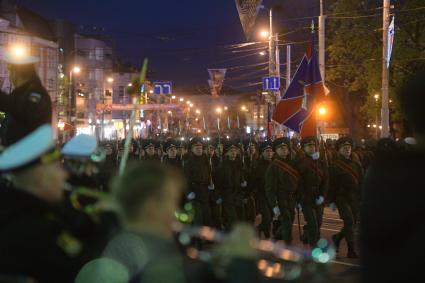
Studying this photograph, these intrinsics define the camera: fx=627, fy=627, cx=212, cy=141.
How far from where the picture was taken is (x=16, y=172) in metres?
2.95

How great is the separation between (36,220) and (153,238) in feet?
1.76

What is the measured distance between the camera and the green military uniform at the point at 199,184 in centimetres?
1221

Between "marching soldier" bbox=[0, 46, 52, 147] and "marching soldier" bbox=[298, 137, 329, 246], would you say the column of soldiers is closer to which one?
"marching soldier" bbox=[298, 137, 329, 246]

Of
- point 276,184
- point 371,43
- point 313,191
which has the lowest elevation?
point 313,191

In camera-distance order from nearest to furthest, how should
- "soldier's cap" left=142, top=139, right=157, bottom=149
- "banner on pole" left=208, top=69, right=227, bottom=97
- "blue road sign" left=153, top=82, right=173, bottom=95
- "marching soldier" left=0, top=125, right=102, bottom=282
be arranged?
1. "marching soldier" left=0, top=125, right=102, bottom=282
2. "soldier's cap" left=142, top=139, right=157, bottom=149
3. "banner on pole" left=208, top=69, right=227, bottom=97
4. "blue road sign" left=153, top=82, right=173, bottom=95

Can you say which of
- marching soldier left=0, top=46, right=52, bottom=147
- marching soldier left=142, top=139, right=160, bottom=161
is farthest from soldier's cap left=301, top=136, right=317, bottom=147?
marching soldier left=0, top=46, right=52, bottom=147

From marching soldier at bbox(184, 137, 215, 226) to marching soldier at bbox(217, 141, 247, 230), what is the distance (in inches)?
10.5

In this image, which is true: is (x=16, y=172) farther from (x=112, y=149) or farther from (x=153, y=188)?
(x=112, y=149)

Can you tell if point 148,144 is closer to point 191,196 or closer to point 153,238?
point 191,196

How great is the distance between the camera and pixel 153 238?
2.59m

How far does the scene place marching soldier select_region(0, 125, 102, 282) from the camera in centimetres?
260

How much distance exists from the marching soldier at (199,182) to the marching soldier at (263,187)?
1.19 m

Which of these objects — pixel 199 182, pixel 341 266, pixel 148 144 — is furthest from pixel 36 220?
pixel 148 144

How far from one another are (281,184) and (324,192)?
78 centimetres
